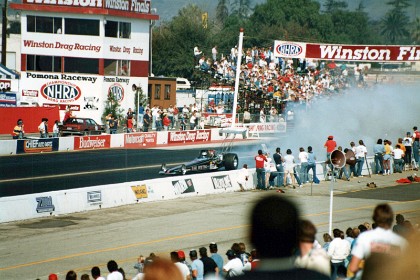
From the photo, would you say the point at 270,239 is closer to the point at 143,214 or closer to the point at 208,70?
the point at 143,214

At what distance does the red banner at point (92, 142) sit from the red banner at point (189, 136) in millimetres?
4636

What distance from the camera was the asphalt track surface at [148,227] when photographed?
18.4 meters

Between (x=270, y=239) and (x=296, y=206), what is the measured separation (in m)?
0.21

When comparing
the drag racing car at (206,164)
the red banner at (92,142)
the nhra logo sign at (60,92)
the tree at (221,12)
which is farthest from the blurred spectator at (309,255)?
the tree at (221,12)

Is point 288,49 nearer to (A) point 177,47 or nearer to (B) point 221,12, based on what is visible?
(A) point 177,47

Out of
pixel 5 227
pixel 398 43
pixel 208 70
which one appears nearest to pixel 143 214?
pixel 5 227

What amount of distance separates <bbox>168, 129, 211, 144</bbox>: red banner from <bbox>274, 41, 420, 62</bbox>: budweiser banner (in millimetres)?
6436

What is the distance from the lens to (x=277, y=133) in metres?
51.4

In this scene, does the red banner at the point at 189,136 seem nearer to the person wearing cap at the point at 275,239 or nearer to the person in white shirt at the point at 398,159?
the person in white shirt at the point at 398,159

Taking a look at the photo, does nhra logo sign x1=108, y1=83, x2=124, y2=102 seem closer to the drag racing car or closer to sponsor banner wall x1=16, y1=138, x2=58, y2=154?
sponsor banner wall x1=16, y1=138, x2=58, y2=154

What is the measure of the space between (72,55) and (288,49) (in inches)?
654

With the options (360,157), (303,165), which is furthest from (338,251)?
(360,157)

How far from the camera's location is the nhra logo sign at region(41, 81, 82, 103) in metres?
53.7

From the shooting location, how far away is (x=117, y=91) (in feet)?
184
